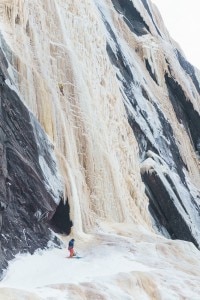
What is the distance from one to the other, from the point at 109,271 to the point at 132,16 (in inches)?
1382

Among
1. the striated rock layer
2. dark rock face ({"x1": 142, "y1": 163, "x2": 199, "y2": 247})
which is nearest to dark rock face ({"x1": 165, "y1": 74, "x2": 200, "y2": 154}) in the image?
the striated rock layer

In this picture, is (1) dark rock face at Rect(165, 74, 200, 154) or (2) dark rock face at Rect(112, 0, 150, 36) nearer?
(1) dark rock face at Rect(165, 74, 200, 154)

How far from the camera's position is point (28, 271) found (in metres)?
13.5

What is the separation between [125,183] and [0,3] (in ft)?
30.8

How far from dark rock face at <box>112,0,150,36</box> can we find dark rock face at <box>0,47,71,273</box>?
1123 inches

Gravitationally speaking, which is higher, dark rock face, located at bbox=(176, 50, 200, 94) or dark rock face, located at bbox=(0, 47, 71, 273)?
dark rock face, located at bbox=(0, 47, 71, 273)

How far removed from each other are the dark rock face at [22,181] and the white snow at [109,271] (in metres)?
0.55

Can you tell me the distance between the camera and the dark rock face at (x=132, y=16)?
4541 centimetres

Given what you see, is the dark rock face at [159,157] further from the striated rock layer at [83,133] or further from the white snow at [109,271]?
the white snow at [109,271]

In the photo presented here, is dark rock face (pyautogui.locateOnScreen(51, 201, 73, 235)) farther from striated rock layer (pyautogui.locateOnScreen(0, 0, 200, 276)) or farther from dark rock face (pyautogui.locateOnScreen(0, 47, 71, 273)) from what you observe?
dark rock face (pyautogui.locateOnScreen(0, 47, 71, 273))

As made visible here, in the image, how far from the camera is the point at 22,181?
1609cm

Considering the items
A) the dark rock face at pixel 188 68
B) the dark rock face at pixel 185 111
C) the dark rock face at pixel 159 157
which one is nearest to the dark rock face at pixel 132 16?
the dark rock face at pixel 159 157

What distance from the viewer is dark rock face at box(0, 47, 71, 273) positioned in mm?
14640

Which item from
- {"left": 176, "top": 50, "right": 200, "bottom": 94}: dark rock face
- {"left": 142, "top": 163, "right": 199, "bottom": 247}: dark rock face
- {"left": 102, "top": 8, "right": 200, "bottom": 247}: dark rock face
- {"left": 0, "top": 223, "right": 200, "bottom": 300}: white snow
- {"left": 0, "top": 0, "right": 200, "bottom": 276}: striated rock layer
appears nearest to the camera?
{"left": 0, "top": 223, "right": 200, "bottom": 300}: white snow
